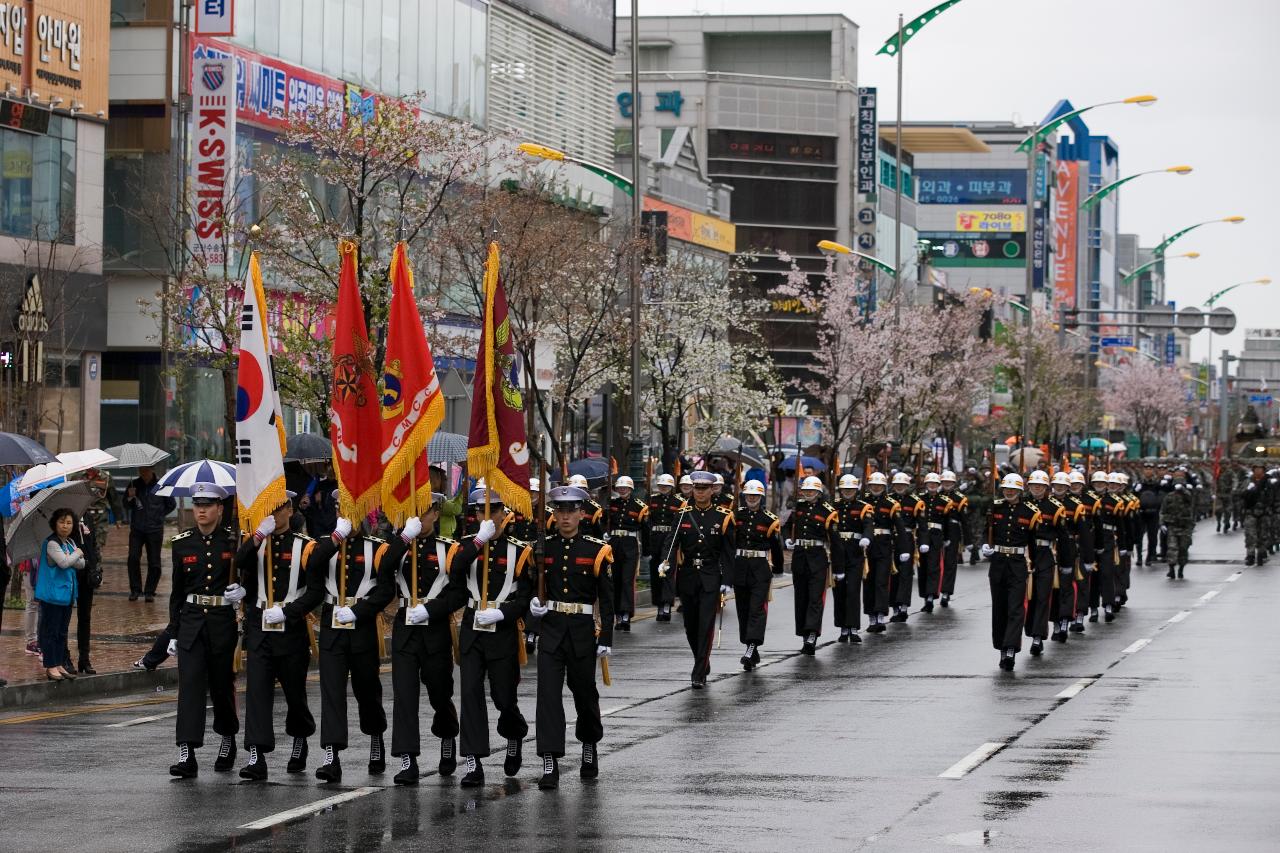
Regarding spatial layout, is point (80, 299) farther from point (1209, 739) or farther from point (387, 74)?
point (1209, 739)

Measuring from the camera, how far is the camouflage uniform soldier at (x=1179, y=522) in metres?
36.5

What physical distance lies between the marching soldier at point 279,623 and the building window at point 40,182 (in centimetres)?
2628

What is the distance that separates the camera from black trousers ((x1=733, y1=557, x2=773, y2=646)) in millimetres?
20734

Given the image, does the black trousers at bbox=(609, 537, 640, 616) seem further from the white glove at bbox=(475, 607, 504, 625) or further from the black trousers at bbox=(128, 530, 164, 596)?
the white glove at bbox=(475, 607, 504, 625)

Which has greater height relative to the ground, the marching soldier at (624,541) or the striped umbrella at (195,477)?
the striped umbrella at (195,477)

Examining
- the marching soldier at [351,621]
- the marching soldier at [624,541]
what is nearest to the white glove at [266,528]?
the marching soldier at [351,621]

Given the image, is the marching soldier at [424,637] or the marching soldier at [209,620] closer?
the marching soldier at [424,637]

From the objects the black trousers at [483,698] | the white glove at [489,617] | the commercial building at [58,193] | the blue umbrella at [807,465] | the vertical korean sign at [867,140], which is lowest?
the black trousers at [483,698]

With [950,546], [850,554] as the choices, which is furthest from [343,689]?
[950,546]

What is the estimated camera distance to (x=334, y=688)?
1338 centimetres

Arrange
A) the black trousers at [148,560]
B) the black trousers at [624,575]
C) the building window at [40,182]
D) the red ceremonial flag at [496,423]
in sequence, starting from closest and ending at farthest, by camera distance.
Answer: the red ceremonial flag at [496,423] < the black trousers at [624,575] < the black trousers at [148,560] < the building window at [40,182]

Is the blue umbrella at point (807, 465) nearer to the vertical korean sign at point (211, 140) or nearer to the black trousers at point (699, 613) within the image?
the vertical korean sign at point (211, 140)

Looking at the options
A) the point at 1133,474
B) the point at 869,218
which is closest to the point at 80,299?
the point at 1133,474

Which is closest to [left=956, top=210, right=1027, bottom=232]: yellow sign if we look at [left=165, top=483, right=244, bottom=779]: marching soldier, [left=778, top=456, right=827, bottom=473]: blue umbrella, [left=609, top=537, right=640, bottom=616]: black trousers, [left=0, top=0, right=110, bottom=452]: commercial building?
[left=778, top=456, right=827, bottom=473]: blue umbrella
